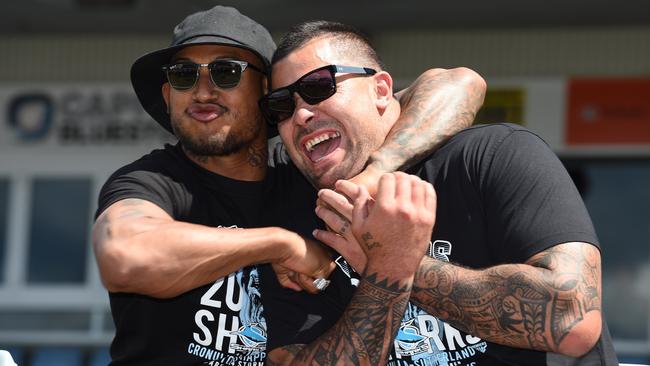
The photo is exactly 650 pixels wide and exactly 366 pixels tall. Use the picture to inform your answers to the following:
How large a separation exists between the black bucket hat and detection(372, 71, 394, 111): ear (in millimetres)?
464

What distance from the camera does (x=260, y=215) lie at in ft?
12.1

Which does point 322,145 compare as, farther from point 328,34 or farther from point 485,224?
point 485,224

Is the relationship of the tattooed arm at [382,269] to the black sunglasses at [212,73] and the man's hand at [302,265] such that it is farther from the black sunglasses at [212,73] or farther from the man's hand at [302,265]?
the black sunglasses at [212,73]

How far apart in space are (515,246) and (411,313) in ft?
1.44

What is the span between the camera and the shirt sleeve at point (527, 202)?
282 cm

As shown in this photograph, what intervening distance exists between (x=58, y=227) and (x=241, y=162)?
310 inches

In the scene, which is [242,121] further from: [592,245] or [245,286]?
[592,245]

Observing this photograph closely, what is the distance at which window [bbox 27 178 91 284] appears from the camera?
36.1ft

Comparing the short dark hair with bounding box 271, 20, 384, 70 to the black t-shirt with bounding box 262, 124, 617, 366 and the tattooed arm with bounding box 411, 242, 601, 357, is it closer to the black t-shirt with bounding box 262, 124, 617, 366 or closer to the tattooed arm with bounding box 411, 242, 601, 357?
the black t-shirt with bounding box 262, 124, 617, 366

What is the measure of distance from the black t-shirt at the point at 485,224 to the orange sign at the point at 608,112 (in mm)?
7082

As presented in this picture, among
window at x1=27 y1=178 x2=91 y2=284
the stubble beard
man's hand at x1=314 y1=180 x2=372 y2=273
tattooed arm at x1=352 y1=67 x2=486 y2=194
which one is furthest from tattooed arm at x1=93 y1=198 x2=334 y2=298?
window at x1=27 y1=178 x2=91 y2=284

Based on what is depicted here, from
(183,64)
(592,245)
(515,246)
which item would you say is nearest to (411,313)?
(515,246)

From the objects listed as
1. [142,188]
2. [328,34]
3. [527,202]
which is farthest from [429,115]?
[142,188]

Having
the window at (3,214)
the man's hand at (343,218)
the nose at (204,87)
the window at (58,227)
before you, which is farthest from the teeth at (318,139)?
the window at (3,214)
